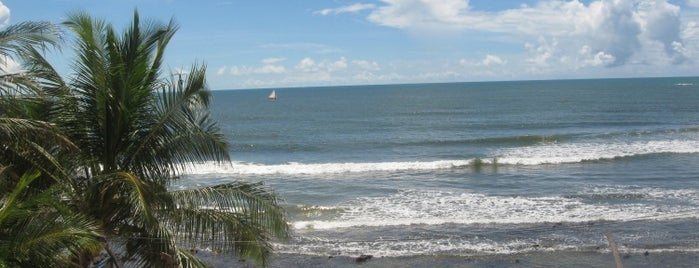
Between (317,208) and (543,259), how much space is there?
25.2ft

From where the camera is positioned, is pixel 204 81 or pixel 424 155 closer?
pixel 204 81

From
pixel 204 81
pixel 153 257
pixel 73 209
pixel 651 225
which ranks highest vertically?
pixel 204 81

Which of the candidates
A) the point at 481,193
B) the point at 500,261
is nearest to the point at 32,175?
the point at 500,261

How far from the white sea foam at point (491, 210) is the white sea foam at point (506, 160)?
7.27m

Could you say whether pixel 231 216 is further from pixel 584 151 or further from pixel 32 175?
pixel 584 151

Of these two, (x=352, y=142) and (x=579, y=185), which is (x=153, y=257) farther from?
(x=352, y=142)

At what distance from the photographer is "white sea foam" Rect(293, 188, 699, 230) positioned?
653 inches

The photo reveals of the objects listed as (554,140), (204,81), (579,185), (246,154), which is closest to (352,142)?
(246,154)

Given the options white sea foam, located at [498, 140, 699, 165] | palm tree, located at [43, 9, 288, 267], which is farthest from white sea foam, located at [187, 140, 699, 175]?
palm tree, located at [43, 9, 288, 267]

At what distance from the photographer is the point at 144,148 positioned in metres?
7.24

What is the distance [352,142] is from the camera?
1537 inches

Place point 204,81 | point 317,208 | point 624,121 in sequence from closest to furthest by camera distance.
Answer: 1. point 204,81
2. point 317,208
3. point 624,121

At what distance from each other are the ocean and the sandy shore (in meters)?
0.04

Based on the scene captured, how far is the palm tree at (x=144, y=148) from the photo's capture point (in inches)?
270
